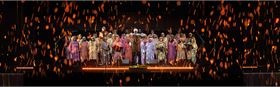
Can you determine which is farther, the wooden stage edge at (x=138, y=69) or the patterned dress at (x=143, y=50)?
the patterned dress at (x=143, y=50)

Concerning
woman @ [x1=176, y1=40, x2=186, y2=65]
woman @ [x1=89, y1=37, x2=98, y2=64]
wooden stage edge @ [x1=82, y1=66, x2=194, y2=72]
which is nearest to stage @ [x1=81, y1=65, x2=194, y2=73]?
wooden stage edge @ [x1=82, y1=66, x2=194, y2=72]

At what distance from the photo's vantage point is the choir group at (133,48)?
8.78m

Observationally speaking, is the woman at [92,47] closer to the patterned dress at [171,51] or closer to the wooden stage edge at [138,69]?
the wooden stage edge at [138,69]

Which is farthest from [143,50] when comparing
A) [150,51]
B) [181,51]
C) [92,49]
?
[92,49]

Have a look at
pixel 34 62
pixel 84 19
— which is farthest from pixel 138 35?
pixel 34 62

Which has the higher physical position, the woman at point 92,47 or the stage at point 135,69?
the woman at point 92,47

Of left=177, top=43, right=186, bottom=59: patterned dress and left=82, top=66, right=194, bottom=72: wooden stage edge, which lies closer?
left=82, top=66, right=194, bottom=72: wooden stage edge

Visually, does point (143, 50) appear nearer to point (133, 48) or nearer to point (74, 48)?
point (133, 48)

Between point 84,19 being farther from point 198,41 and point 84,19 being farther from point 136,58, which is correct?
point 198,41

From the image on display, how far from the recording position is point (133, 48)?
8859 mm

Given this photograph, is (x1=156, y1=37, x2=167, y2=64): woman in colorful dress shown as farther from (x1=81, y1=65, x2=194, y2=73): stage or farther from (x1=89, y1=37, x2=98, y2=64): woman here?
(x1=89, y1=37, x2=98, y2=64): woman

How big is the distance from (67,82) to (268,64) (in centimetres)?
305

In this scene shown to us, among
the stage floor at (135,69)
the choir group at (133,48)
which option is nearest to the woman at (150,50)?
the choir group at (133,48)

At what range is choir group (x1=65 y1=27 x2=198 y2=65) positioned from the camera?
878 centimetres
